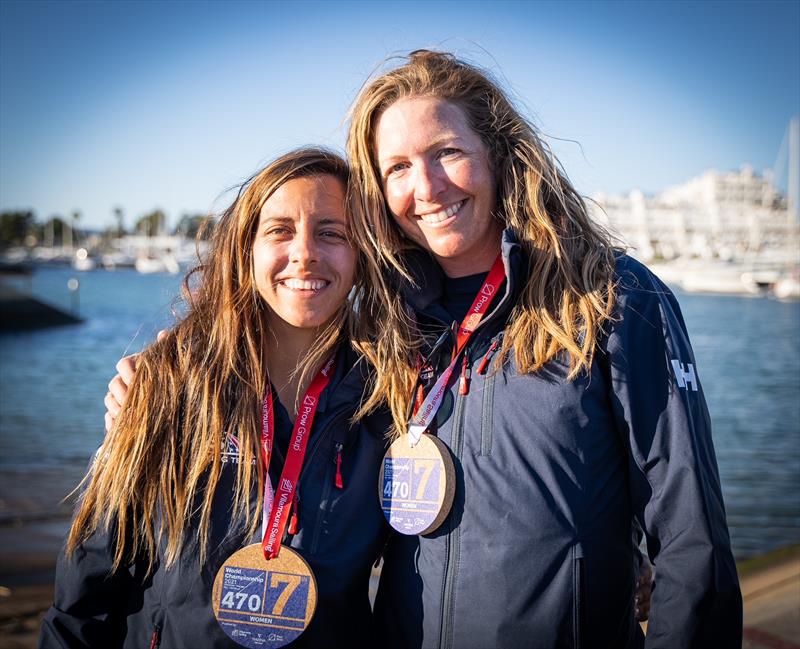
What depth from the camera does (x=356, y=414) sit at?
8.80ft

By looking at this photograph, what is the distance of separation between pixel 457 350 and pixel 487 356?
137 millimetres

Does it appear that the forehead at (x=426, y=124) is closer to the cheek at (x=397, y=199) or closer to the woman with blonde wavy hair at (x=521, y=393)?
the woman with blonde wavy hair at (x=521, y=393)

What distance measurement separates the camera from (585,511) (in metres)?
2.29

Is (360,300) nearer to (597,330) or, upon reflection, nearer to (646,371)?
(597,330)

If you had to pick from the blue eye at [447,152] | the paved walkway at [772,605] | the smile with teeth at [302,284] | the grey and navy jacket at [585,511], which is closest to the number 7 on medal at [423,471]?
the grey and navy jacket at [585,511]

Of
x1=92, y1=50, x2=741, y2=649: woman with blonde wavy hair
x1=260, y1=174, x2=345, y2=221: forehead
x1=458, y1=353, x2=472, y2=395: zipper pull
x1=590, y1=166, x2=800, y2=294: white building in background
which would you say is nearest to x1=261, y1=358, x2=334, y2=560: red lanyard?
x1=92, y1=50, x2=741, y2=649: woman with blonde wavy hair

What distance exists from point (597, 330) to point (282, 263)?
1323 mm

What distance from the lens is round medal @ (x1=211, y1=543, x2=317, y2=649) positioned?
2385 millimetres

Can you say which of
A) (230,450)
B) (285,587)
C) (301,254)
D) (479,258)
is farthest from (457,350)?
(285,587)

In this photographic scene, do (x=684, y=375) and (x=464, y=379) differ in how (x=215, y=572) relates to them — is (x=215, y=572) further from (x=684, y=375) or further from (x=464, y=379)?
(x=684, y=375)

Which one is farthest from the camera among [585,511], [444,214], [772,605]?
[772,605]

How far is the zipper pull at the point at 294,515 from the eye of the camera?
2469 mm

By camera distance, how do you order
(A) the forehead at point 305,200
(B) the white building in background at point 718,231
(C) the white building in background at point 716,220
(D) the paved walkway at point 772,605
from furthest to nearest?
(C) the white building in background at point 716,220
(B) the white building in background at point 718,231
(D) the paved walkway at point 772,605
(A) the forehead at point 305,200

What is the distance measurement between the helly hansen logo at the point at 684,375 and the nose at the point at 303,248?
4.86 feet
